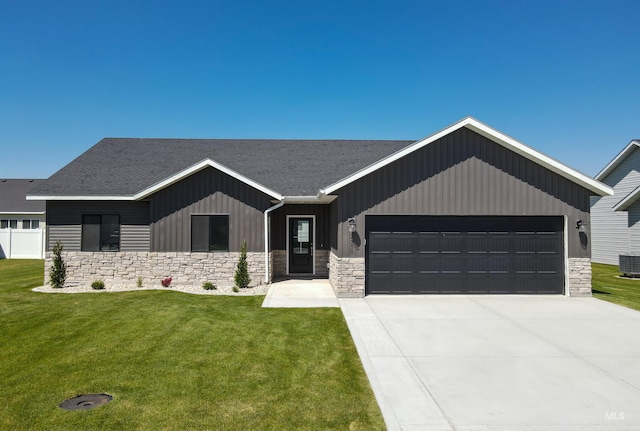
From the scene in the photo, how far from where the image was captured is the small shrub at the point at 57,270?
12.7 metres

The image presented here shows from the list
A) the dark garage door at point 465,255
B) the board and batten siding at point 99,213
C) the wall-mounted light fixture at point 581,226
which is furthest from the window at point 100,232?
the wall-mounted light fixture at point 581,226

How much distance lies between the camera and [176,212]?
1305 centimetres

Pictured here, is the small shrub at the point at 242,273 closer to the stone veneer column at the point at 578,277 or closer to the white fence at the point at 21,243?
the stone veneer column at the point at 578,277

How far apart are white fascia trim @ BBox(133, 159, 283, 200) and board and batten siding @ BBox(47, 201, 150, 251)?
42.9 inches

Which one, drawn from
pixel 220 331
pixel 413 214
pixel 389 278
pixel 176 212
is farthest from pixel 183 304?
pixel 413 214

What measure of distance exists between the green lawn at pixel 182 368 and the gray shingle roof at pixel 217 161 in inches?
210

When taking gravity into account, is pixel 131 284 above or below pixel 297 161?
below

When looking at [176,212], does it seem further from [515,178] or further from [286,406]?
[515,178]

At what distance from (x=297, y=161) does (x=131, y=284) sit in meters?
8.46

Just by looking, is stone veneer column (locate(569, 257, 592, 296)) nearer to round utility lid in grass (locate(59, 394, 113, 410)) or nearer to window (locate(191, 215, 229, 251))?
window (locate(191, 215, 229, 251))

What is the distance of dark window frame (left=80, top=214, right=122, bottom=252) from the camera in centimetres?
1356

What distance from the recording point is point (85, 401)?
4.85 m


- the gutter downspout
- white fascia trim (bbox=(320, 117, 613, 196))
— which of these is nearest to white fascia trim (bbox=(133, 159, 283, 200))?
the gutter downspout

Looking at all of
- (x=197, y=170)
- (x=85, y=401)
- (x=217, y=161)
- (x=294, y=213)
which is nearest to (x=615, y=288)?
(x=294, y=213)
